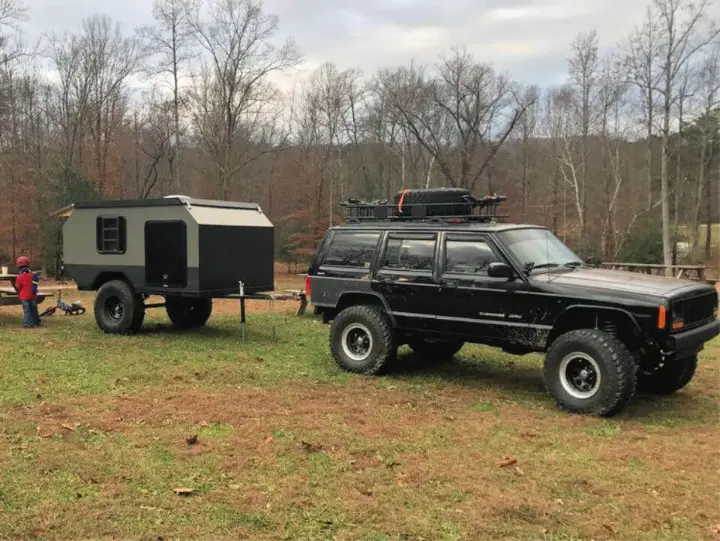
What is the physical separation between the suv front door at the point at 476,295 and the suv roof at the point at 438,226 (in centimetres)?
11

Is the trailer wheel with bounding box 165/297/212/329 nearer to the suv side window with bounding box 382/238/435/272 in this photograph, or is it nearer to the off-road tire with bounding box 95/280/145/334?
the off-road tire with bounding box 95/280/145/334

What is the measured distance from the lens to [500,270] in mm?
6582

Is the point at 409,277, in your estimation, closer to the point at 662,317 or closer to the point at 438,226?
the point at 438,226

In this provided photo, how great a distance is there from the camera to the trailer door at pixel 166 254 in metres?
10.4

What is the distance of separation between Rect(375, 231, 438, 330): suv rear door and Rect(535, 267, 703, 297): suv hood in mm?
1350

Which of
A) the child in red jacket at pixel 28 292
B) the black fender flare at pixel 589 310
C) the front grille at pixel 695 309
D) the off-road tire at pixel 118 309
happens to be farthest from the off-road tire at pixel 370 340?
the child in red jacket at pixel 28 292

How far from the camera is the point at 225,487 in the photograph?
4188mm

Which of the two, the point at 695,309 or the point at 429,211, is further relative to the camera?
the point at 429,211

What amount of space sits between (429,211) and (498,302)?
1858mm

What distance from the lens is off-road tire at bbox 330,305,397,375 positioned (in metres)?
7.66

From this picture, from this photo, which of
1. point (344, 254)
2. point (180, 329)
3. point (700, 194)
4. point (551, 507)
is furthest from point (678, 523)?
point (700, 194)

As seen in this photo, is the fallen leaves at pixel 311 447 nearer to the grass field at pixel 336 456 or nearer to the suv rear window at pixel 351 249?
the grass field at pixel 336 456

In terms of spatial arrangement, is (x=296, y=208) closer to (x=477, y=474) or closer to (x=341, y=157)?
(x=341, y=157)

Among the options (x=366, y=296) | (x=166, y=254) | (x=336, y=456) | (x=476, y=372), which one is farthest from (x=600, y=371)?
(x=166, y=254)
